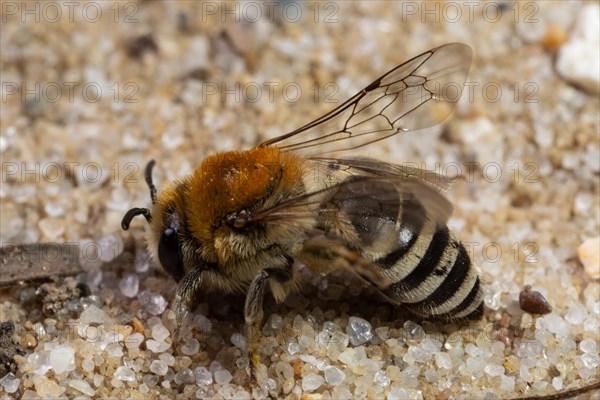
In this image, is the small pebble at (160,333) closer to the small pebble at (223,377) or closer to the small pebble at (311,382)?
the small pebble at (223,377)

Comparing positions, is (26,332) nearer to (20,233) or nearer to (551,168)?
(20,233)

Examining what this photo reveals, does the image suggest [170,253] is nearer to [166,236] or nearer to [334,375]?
[166,236]

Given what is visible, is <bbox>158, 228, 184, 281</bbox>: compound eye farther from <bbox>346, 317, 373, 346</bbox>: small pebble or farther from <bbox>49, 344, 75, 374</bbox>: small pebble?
<bbox>346, 317, 373, 346</bbox>: small pebble

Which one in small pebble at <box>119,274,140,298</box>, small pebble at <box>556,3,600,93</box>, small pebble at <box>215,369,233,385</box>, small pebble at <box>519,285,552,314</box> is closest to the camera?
small pebble at <box>215,369,233,385</box>

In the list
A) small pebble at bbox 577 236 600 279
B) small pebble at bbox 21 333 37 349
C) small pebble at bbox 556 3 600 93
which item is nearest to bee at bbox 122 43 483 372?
small pebble at bbox 21 333 37 349

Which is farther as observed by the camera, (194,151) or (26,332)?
(194,151)

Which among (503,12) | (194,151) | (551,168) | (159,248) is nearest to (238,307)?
(159,248)

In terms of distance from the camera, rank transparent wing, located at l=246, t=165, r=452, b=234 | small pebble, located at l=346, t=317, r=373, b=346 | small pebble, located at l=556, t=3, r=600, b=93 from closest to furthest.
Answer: transparent wing, located at l=246, t=165, r=452, b=234 → small pebble, located at l=346, t=317, r=373, b=346 → small pebble, located at l=556, t=3, r=600, b=93
